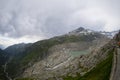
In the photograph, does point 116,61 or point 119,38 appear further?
point 119,38

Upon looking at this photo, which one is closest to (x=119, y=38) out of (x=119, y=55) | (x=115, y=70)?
(x=119, y=55)

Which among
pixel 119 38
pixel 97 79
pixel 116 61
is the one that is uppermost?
pixel 119 38

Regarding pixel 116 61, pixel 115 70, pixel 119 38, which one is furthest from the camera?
pixel 119 38

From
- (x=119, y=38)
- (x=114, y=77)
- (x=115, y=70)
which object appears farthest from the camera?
(x=119, y=38)

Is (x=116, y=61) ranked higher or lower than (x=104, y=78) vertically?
higher

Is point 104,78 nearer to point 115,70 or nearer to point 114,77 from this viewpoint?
point 115,70

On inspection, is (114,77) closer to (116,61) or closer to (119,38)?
(116,61)

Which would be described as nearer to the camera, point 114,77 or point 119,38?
point 114,77

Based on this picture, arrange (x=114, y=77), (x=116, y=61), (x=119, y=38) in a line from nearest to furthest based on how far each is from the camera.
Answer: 1. (x=114, y=77)
2. (x=116, y=61)
3. (x=119, y=38)

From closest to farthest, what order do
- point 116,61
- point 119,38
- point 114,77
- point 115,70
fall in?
1. point 114,77
2. point 115,70
3. point 116,61
4. point 119,38
